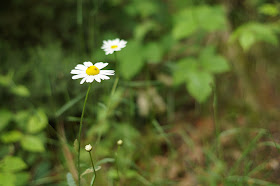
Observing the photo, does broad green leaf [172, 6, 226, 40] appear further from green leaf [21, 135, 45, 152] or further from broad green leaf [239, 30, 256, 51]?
green leaf [21, 135, 45, 152]

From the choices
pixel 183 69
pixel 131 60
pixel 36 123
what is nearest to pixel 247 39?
pixel 183 69

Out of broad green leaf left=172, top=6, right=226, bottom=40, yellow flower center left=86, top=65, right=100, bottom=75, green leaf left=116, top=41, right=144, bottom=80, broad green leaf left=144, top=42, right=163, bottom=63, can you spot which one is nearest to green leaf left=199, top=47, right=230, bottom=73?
broad green leaf left=172, top=6, right=226, bottom=40

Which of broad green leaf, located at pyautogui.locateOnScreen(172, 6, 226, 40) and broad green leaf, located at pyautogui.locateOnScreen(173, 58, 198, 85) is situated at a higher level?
broad green leaf, located at pyautogui.locateOnScreen(172, 6, 226, 40)

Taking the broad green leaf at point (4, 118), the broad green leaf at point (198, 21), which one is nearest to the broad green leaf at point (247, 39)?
the broad green leaf at point (198, 21)

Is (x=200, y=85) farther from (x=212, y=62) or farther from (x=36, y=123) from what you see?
(x=36, y=123)

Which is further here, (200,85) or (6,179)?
(200,85)

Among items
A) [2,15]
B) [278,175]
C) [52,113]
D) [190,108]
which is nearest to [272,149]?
[278,175]

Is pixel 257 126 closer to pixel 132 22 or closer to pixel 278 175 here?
pixel 278 175
